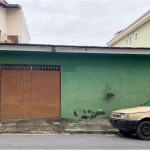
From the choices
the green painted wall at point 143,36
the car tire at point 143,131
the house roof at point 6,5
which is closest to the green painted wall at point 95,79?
the car tire at point 143,131

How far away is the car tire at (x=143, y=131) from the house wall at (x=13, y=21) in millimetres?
18278

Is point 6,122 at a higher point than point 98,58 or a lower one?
lower

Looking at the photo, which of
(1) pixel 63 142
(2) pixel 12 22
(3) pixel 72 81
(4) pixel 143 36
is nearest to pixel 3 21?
(2) pixel 12 22

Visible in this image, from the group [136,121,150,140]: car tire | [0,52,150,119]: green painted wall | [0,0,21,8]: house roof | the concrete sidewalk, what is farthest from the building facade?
[0,0,21,8]: house roof

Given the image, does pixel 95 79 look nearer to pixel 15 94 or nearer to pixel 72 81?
pixel 72 81

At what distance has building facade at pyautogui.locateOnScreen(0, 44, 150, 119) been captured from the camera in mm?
12953

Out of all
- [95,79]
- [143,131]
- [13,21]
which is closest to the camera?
[143,131]

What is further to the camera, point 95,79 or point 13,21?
point 13,21

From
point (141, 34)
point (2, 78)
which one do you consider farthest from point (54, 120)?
point (141, 34)

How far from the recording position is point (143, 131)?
9109 millimetres

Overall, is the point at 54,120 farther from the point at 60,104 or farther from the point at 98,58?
the point at 98,58

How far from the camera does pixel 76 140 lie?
29.0ft

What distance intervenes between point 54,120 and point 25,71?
2786 mm

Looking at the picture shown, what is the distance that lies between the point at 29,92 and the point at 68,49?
2872mm
